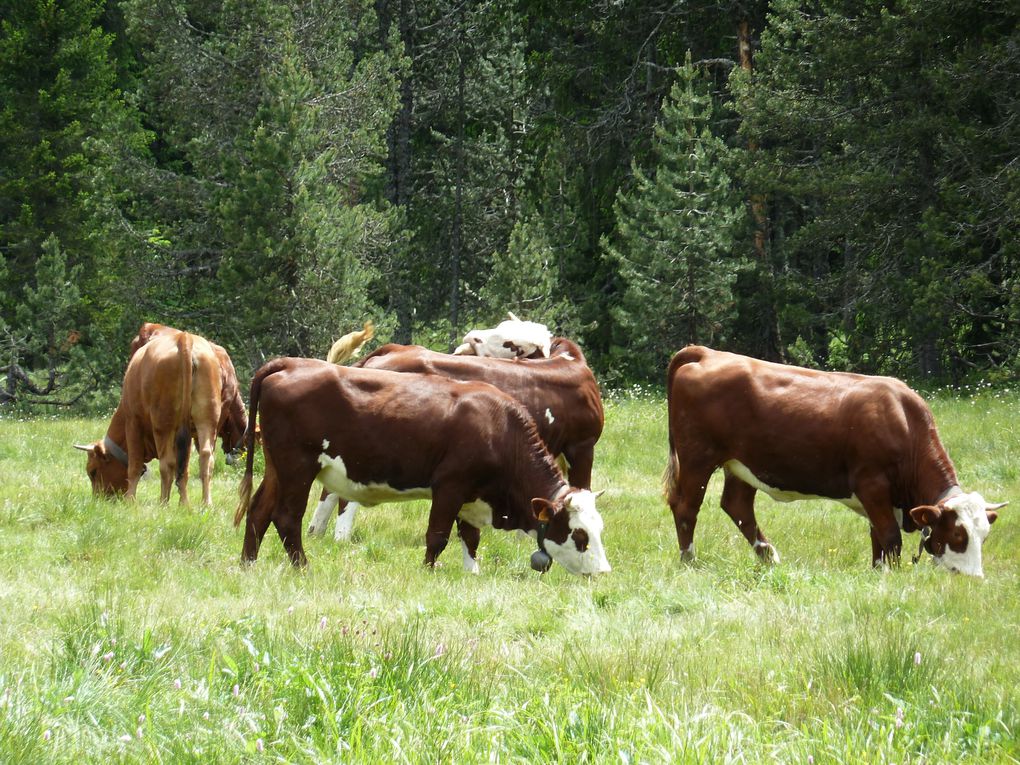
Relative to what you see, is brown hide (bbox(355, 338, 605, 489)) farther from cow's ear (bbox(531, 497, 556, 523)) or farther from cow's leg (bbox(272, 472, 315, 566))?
cow's ear (bbox(531, 497, 556, 523))

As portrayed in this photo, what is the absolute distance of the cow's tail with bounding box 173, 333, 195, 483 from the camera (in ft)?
39.1

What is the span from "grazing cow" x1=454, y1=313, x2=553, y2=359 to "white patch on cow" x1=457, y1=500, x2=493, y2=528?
4043mm

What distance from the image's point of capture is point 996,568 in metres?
9.20

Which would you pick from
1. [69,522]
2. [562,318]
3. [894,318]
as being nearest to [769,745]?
[69,522]

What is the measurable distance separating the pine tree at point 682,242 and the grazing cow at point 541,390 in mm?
13167

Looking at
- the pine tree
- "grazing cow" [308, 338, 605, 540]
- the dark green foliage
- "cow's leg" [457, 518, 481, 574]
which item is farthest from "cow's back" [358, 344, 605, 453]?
the pine tree

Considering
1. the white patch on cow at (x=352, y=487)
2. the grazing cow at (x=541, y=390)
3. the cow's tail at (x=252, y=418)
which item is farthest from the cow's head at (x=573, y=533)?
the grazing cow at (x=541, y=390)

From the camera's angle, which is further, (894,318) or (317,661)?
(894,318)

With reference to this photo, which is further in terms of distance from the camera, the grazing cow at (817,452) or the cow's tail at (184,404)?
the cow's tail at (184,404)

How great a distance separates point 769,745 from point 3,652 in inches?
129

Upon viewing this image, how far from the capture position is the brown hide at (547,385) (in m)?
10.9

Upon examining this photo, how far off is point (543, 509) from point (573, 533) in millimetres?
281

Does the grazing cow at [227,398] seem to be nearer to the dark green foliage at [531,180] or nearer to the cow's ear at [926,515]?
the dark green foliage at [531,180]

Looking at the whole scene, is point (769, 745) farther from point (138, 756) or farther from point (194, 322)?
point (194, 322)
